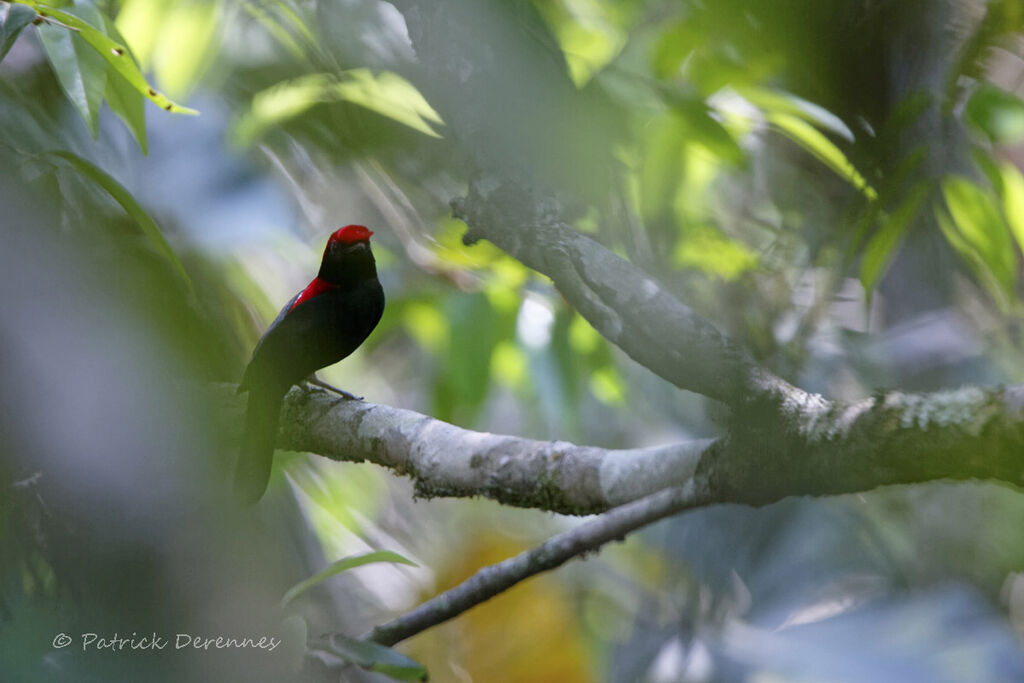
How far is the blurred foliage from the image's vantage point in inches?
18.3

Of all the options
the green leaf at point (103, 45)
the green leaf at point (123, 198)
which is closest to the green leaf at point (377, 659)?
the green leaf at point (123, 198)

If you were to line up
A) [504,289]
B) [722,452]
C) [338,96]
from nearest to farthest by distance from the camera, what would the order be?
[722,452]
[338,96]
[504,289]

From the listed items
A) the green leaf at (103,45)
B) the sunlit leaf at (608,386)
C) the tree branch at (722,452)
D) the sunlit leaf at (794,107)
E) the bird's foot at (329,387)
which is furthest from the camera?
the sunlit leaf at (608,386)

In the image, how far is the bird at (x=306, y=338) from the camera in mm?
517

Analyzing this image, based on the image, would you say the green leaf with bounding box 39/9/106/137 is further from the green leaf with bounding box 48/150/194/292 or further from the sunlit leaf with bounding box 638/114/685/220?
Answer: the sunlit leaf with bounding box 638/114/685/220

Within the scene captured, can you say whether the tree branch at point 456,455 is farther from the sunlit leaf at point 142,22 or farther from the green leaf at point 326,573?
the sunlit leaf at point 142,22

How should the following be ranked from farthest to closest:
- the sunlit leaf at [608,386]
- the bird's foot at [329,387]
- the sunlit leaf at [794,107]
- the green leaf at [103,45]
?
Result: the sunlit leaf at [608,386] < the sunlit leaf at [794,107] < the bird's foot at [329,387] < the green leaf at [103,45]

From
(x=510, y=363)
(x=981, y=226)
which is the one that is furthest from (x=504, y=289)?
(x=981, y=226)

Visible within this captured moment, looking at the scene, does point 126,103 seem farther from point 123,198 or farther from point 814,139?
point 814,139

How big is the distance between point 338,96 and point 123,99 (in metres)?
0.17

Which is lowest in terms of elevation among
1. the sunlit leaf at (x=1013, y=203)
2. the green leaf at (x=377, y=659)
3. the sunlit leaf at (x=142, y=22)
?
the green leaf at (x=377, y=659)

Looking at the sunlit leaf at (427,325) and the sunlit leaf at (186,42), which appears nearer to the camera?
the sunlit leaf at (186,42)

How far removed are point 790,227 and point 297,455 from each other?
67cm

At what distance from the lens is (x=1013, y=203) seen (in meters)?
0.71
